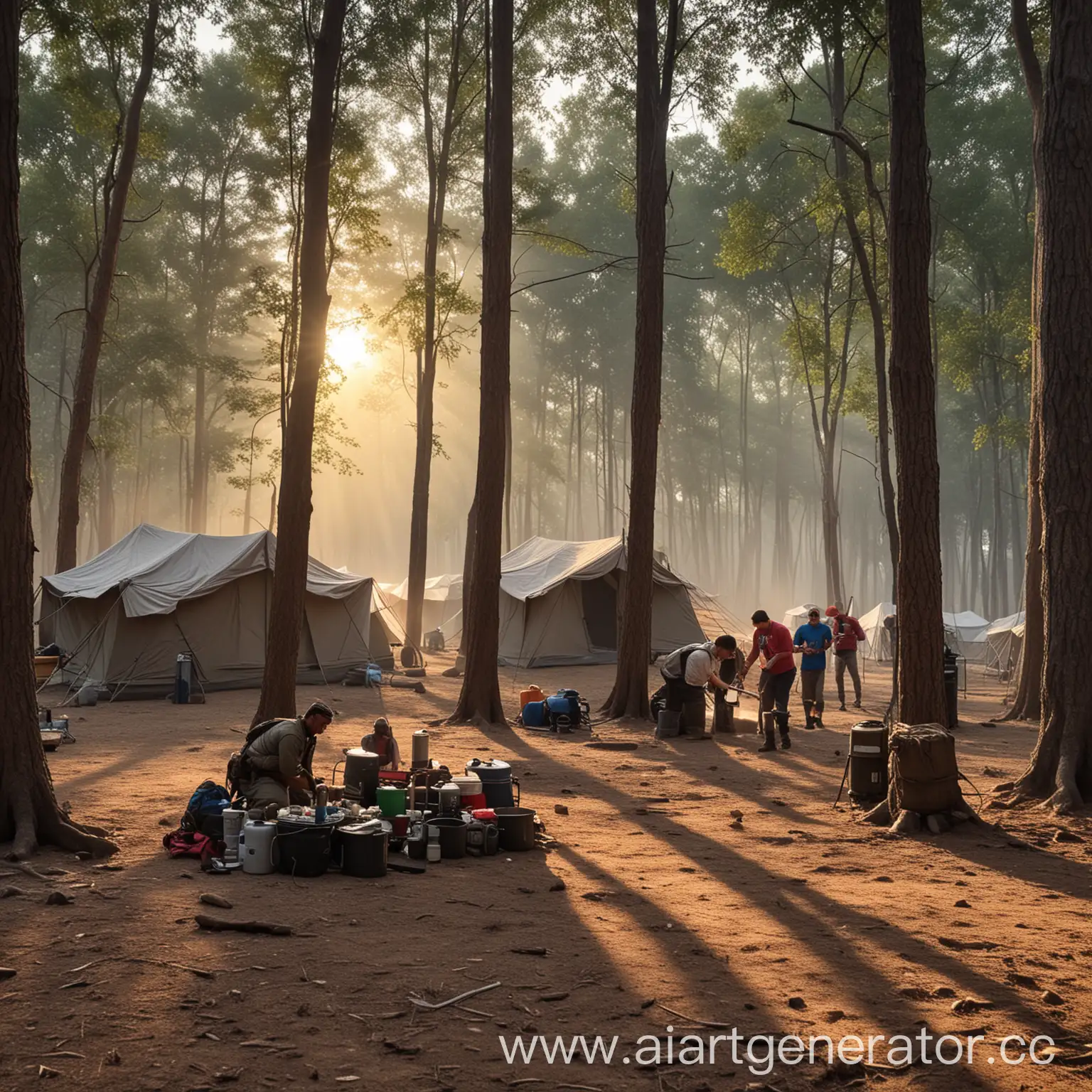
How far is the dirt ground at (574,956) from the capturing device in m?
3.80

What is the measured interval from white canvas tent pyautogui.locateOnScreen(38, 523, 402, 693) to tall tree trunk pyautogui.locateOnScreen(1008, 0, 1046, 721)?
1047cm

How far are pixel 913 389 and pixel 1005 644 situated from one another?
20.2 metres

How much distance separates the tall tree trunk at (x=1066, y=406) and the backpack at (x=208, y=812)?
6386 mm

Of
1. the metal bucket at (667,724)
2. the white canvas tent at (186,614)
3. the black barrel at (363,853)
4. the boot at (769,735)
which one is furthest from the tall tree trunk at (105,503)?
the black barrel at (363,853)

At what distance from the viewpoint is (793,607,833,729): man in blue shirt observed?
556 inches

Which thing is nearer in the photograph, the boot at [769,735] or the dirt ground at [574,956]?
the dirt ground at [574,956]

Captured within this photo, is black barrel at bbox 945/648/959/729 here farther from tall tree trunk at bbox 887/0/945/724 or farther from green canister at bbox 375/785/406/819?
green canister at bbox 375/785/406/819

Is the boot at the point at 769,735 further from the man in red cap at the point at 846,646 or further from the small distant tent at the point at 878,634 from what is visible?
the small distant tent at the point at 878,634

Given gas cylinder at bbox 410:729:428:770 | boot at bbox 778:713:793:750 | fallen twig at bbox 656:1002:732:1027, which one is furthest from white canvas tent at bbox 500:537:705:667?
fallen twig at bbox 656:1002:732:1027

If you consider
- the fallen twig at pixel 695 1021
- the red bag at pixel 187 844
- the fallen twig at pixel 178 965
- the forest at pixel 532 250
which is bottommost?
the fallen twig at pixel 695 1021

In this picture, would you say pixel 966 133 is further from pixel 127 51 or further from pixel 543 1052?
pixel 543 1052

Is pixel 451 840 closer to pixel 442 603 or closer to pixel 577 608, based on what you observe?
pixel 577 608

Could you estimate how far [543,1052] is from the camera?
3934 mm

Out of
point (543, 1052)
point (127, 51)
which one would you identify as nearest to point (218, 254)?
point (127, 51)
